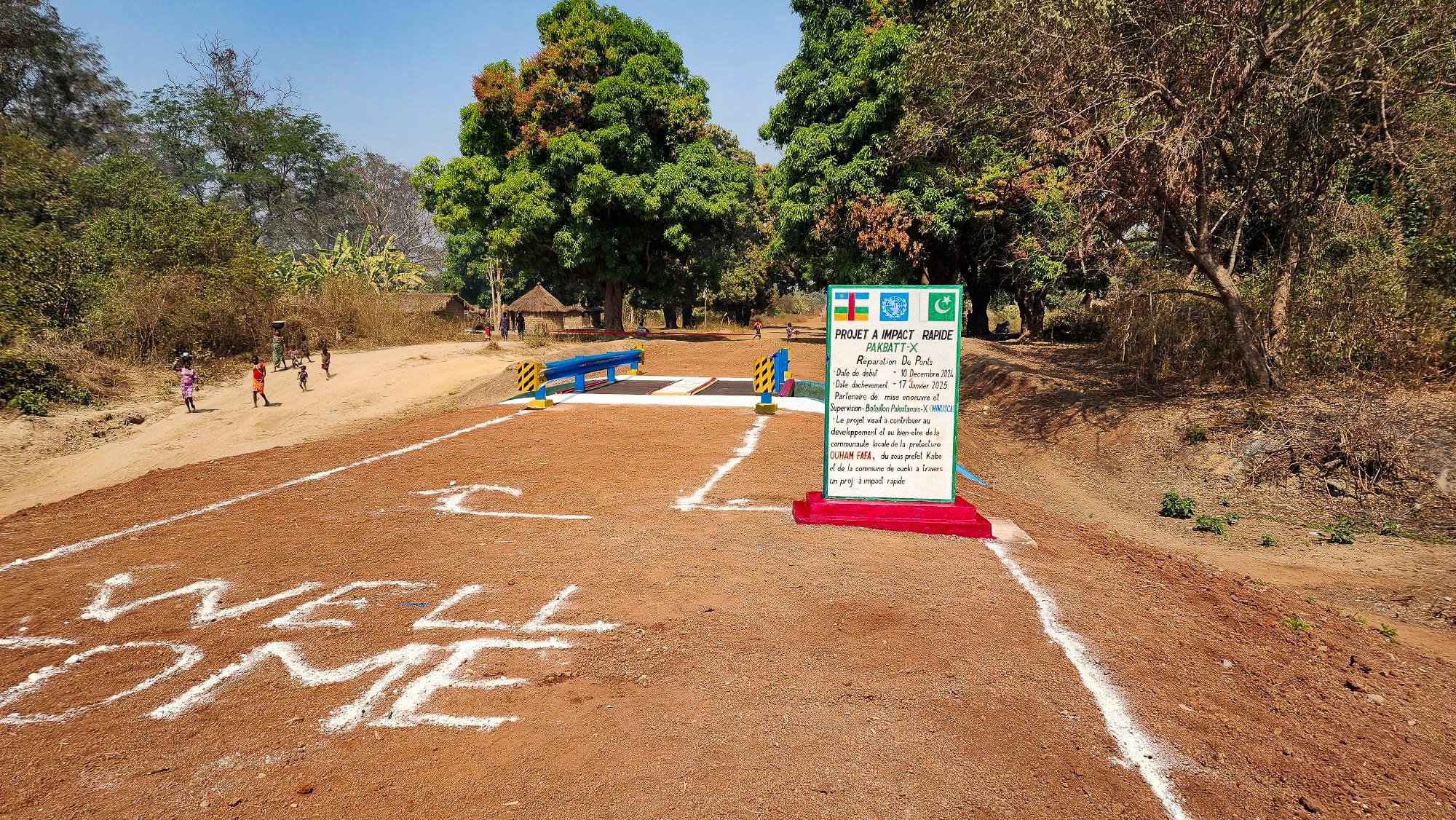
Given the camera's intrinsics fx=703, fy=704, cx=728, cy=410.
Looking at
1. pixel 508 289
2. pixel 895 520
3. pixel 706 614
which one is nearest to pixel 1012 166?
pixel 895 520

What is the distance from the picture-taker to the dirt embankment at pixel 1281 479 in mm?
6809

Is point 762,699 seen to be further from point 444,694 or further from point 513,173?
point 513,173

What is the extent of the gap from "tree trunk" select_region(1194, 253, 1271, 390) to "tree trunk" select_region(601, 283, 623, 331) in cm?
2601

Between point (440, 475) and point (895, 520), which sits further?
point (440, 475)

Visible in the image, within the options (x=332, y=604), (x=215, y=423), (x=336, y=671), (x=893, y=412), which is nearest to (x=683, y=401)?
(x=893, y=412)

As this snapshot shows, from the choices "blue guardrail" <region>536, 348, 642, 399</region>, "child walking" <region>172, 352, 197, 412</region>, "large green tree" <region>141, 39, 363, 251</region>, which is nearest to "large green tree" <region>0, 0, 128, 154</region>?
"large green tree" <region>141, 39, 363, 251</region>

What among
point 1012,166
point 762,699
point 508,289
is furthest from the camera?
point 508,289

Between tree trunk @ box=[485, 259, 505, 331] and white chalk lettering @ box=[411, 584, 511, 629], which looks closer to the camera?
white chalk lettering @ box=[411, 584, 511, 629]

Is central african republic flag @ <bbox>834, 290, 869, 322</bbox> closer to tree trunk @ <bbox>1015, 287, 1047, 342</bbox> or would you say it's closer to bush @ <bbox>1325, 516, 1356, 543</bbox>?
bush @ <bbox>1325, 516, 1356, 543</bbox>

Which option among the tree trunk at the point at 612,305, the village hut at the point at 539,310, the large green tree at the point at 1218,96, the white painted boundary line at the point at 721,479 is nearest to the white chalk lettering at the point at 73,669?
the white painted boundary line at the point at 721,479

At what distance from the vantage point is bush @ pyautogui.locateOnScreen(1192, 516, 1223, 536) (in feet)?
28.4

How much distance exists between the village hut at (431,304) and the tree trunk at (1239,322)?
31.0 meters

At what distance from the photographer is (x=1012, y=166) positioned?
22.2 meters

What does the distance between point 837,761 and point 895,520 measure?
4039 millimetres
